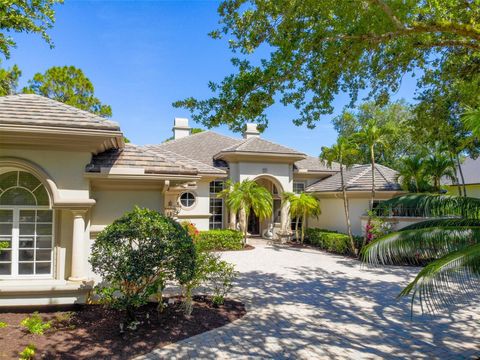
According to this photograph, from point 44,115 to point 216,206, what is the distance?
14958 mm

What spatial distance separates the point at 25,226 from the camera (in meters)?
7.96

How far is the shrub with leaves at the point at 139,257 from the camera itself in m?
6.49

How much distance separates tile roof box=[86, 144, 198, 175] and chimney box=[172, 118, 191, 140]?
19.6m

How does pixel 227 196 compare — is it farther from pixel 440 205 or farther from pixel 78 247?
pixel 440 205

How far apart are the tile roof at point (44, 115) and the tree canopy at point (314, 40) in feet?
7.24

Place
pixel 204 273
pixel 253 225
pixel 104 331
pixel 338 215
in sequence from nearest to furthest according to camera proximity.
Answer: pixel 104 331
pixel 204 273
pixel 338 215
pixel 253 225

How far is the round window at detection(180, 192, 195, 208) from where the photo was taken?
1962cm

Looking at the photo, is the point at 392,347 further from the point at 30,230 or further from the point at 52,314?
the point at 30,230

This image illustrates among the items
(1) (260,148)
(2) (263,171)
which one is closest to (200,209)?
(2) (263,171)

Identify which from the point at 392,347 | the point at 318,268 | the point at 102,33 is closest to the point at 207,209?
the point at 318,268

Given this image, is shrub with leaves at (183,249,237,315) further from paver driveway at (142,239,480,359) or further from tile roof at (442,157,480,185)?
tile roof at (442,157,480,185)

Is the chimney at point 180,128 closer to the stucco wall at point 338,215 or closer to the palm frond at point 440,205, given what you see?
the stucco wall at point 338,215

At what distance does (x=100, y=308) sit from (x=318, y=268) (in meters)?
9.47

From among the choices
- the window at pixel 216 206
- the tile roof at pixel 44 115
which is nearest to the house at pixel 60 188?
the tile roof at pixel 44 115
